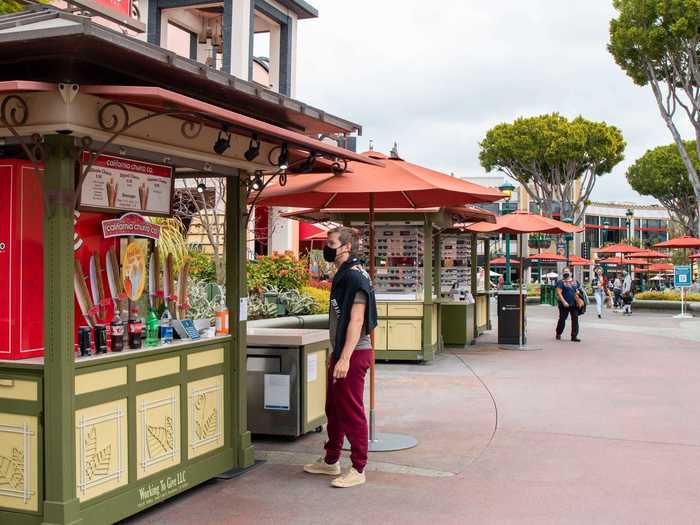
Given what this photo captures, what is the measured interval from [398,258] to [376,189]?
6.68 meters

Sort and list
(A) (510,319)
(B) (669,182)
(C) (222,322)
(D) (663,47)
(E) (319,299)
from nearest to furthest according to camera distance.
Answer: (C) (222,322), (E) (319,299), (A) (510,319), (D) (663,47), (B) (669,182)

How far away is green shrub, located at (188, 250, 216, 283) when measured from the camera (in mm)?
13669

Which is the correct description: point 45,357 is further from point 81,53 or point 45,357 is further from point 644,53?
point 644,53

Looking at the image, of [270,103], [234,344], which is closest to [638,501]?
[234,344]

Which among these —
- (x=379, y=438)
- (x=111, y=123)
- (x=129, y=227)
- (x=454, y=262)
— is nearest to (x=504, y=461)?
(x=379, y=438)

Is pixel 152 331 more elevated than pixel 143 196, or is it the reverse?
pixel 143 196

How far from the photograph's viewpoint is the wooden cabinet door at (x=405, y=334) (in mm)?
13570

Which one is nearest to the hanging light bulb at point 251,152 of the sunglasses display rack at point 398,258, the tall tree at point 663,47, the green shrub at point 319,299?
the green shrub at point 319,299

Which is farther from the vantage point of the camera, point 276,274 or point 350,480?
point 276,274

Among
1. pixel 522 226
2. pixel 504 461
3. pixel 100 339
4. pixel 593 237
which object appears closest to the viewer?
pixel 100 339

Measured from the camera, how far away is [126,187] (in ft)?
18.5

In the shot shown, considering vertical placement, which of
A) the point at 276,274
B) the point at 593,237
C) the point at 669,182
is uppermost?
the point at 669,182

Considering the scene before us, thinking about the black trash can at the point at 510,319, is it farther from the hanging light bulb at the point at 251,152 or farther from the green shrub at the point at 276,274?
the hanging light bulb at the point at 251,152

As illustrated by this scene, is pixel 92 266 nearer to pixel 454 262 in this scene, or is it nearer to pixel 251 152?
pixel 251 152
